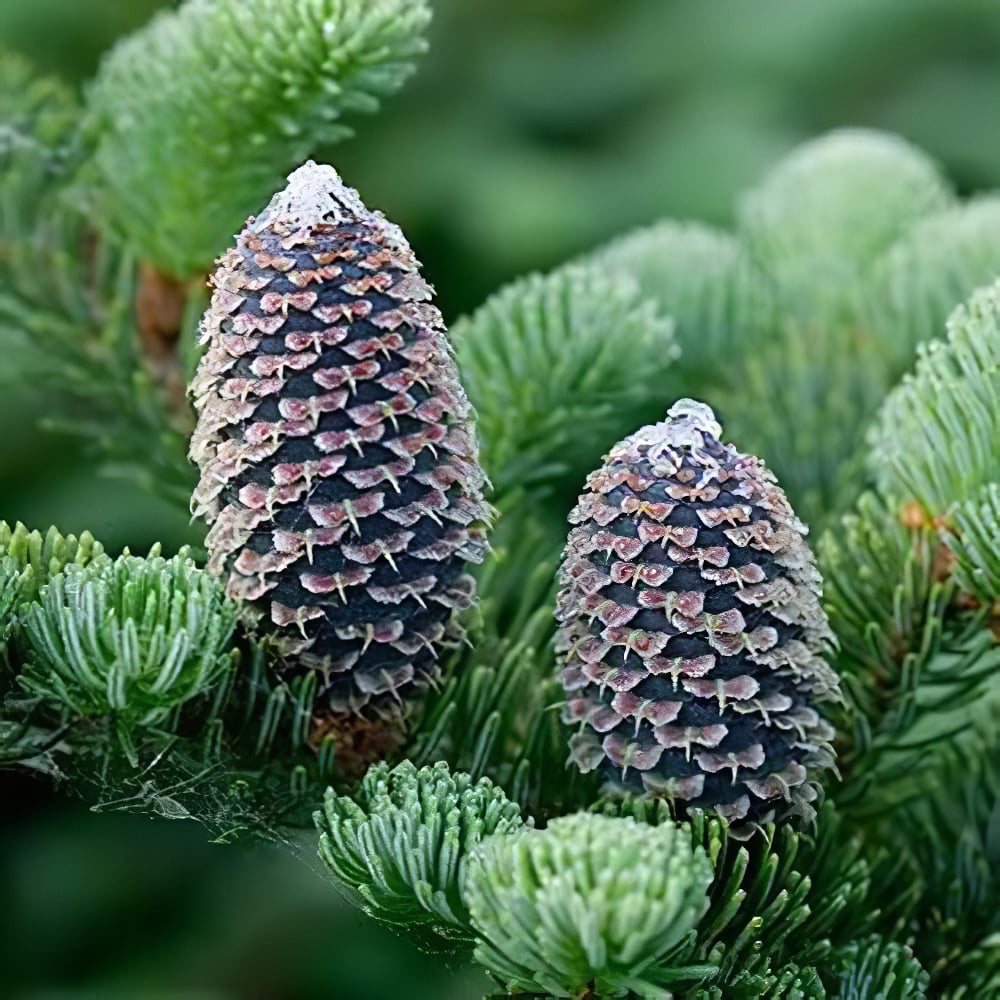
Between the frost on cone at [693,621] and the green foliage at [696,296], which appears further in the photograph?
the green foliage at [696,296]

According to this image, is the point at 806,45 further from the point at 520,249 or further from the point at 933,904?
the point at 933,904

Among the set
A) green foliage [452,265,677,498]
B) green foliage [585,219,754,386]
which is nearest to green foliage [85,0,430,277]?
green foliage [452,265,677,498]

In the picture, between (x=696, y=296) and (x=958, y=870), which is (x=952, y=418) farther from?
(x=696, y=296)

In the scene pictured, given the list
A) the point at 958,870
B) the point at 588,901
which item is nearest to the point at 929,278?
the point at 958,870

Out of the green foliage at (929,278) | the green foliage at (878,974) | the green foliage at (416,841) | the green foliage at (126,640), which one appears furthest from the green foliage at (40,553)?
the green foliage at (929,278)

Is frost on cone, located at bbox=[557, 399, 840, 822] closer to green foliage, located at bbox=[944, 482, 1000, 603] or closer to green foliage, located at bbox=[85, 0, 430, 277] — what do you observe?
green foliage, located at bbox=[944, 482, 1000, 603]

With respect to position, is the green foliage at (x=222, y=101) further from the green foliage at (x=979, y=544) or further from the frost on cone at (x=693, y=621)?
the green foliage at (x=979, y=544)
